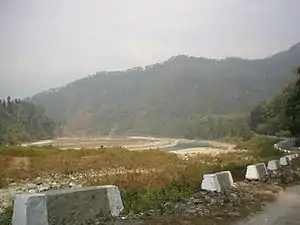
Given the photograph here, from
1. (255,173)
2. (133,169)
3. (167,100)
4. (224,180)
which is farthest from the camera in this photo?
(167,100)

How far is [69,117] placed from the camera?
538 feet

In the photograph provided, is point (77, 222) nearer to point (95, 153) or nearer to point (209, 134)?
point (95, 153)

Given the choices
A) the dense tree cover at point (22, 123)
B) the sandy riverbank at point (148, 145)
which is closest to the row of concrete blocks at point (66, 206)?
the sandy riverbank at point (148, 145)

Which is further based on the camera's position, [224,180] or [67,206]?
[224,180]

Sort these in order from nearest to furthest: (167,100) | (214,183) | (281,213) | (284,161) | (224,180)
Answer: (281,213)
(214,183)
(224,180)
(284,161)
(167,100)

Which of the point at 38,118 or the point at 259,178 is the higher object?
the point at 38,118

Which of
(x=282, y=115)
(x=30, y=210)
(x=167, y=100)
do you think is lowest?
(x=30, y=210)

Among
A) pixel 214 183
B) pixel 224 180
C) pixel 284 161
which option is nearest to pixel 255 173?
pixel 224 180

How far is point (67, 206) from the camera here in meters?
6.25

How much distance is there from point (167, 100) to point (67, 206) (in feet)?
512

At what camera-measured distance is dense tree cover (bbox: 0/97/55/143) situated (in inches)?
2965

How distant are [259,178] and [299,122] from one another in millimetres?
31887


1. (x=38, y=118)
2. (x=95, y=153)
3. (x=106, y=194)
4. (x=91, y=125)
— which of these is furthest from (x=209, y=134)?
(x=106, y=194)

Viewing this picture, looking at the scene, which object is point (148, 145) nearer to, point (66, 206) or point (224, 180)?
point (224, 180)
